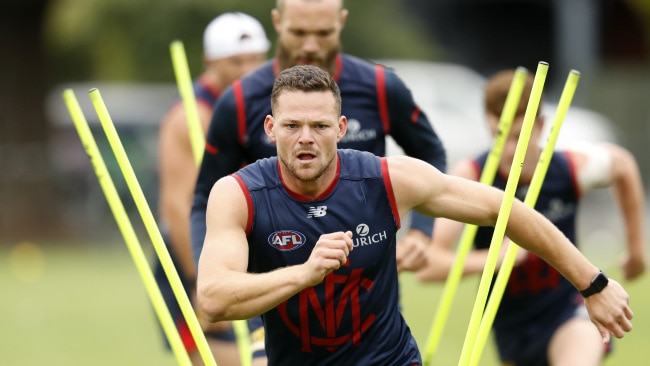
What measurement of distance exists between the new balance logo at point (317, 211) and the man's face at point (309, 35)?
1.53 metres

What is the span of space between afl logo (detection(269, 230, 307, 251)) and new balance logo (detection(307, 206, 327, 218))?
3.7 inches

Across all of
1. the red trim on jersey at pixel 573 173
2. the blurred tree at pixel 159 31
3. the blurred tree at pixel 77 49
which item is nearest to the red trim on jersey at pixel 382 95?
the red trim on jersey at pixel 573 173

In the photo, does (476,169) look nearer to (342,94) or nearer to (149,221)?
(342,94)

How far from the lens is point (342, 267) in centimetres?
574

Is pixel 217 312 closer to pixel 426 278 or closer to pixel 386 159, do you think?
pixel 386 159

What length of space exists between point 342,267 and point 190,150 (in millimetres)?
3397

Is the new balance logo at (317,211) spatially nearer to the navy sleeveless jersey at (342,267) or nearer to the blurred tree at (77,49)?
the navy sleeveless jersey at (342,267)

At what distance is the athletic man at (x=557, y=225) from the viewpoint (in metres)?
7.89

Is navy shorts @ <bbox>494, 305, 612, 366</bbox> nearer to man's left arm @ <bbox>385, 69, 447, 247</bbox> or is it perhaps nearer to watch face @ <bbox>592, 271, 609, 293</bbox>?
man's left arm @ <bbox>385, 69, 447, 247</bbox>

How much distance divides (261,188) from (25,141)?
27816 millimetres

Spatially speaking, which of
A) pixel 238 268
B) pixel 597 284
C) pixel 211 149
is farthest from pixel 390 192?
pixel 211 149

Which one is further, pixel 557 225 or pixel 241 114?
pixel 557 225

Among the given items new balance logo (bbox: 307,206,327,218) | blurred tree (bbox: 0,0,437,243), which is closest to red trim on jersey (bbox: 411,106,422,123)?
new balance logo (bbox: 307,206,327,218)

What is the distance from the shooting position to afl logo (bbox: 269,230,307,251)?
5688 millimetres
